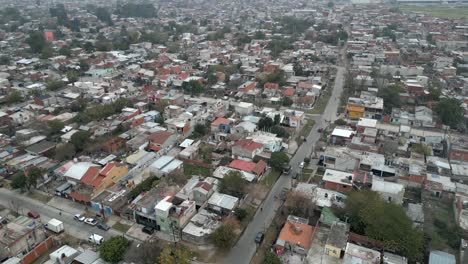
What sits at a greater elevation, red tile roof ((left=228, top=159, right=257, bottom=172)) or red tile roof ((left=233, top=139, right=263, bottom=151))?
red tile roof ((left=233, top=139, right=263, bottom=151))

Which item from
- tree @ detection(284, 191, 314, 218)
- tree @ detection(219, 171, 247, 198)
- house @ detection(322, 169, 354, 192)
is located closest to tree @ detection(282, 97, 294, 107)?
house @ detection(322, 169, 354, 192)

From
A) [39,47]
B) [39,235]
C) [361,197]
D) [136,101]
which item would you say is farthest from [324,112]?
[39,47]

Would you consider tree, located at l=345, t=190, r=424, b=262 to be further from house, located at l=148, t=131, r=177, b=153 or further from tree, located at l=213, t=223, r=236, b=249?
house, located at l=148, t=131, r=177, b=153

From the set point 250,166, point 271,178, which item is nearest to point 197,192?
point 250,166

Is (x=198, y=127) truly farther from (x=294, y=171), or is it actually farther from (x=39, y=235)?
(x=39, y=235)

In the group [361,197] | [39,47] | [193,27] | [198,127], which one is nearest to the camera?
[361,197]
